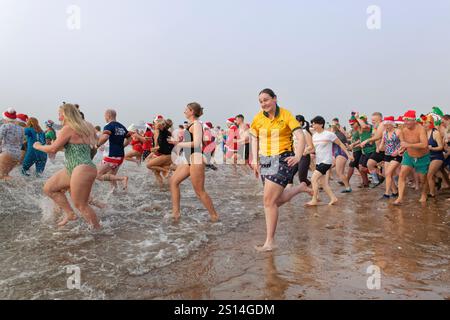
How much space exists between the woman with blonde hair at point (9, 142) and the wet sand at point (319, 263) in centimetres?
599

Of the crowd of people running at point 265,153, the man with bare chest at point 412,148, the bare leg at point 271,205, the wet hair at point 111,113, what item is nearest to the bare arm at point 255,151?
the crowd of people running at point 265,153

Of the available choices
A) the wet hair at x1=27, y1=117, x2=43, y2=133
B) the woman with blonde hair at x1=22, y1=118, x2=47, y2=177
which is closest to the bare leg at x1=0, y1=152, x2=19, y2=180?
the woman with blonde hair at x1=22, y1=118, x2=47, y2=177

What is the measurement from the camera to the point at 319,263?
401 centimetres

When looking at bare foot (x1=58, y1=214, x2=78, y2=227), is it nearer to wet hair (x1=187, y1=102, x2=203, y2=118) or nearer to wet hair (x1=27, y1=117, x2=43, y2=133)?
wet hair (x1=187, y1=102, x2=203, y2=118)

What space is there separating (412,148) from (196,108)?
181 inches

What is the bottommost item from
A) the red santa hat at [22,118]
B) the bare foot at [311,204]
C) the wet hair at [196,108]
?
the bare foot at [311,204]

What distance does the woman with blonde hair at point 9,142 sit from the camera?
8.55 meters

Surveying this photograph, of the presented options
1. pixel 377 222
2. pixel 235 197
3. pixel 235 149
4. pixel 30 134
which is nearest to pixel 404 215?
pixel 377 222

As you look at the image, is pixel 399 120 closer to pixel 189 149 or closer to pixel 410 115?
pixel 410 115

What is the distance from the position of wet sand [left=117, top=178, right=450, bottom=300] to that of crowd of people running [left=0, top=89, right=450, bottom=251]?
522mm

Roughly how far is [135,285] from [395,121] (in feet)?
23.4

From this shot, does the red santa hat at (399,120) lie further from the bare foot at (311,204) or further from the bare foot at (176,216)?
the bare foot at (176,216)

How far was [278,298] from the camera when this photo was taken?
3.12 metres

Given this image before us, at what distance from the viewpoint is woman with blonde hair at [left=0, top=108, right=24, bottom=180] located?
8.55m
